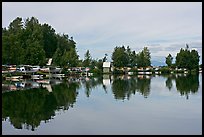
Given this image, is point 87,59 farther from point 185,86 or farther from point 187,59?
point 185,86

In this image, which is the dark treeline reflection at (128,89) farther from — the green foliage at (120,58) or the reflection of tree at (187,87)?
the green foliage at (120,58)

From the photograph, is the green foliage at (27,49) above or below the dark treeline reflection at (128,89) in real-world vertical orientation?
above

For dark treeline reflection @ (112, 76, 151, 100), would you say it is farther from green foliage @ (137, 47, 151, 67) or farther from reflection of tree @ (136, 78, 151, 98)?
green foliage @ (137, 47, 151, 67)

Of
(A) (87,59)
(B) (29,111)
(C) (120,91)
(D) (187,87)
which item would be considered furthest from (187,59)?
(B) (29,111)

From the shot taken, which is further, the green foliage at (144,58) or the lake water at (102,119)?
the green foliage at (144,58)

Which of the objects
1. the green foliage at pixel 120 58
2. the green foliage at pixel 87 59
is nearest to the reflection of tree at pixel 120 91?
the green foliage at pixel 87 59

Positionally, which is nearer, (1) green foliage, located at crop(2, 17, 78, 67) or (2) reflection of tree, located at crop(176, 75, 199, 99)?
(2) reflection of tree, located at crop(176, 75, 199, 99)

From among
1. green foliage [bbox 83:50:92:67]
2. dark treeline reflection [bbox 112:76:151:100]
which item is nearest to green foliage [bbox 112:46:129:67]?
green foliage [bbox 83:50:92:67]

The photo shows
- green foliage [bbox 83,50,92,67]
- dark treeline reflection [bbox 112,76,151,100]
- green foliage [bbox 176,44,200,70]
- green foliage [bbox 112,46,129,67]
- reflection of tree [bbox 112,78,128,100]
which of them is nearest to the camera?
reflection of tree [bbox 112,78,128,100]

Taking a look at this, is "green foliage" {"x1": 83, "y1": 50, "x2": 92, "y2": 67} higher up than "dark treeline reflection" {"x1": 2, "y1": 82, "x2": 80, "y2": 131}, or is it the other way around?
"green foliage" {"x1": 83, "y1": 50, "x2": 92, "y2": 67}

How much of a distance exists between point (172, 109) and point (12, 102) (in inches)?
403

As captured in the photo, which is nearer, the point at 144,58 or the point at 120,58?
the point at 120,58

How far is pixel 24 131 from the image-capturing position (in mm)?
13172

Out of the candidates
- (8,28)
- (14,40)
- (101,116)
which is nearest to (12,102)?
(101,116)
